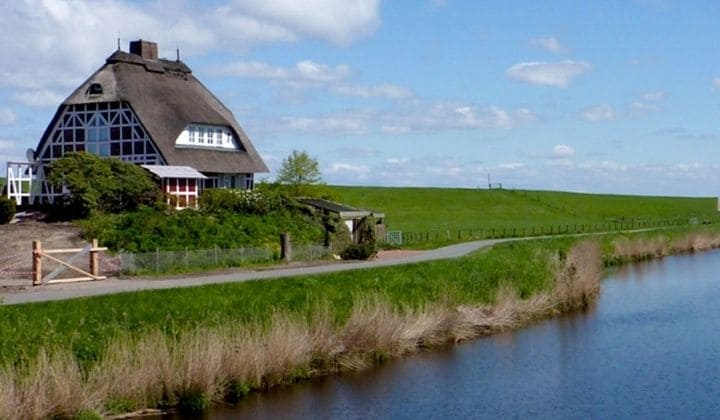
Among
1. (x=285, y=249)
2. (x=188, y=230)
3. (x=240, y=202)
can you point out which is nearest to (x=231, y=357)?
(x=285, y=249)

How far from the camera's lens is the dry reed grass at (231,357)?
18047 millimetres

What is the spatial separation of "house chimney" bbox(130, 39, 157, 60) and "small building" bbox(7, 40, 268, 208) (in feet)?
3.24

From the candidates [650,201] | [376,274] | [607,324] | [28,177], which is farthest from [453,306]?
[650,201]

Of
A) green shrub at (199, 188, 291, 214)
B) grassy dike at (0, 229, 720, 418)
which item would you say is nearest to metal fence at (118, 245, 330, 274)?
green shrub at (199, 188, 291, 214)

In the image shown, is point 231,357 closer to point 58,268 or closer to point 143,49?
point 58,268

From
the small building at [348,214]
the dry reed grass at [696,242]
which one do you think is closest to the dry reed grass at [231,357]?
the small building at [348,214]

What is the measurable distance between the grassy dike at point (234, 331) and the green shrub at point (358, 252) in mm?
7257

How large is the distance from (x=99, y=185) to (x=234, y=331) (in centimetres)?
2737

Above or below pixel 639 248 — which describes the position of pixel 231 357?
below

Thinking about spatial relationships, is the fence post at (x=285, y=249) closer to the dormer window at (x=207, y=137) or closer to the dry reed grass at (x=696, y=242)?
the dormer window at (x=207, y=137)

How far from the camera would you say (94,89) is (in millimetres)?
54906

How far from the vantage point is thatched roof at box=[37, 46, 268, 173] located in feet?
175

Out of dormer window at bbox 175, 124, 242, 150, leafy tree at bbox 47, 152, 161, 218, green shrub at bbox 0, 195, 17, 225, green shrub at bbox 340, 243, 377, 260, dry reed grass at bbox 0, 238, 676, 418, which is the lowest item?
dry reed grass at bbox 0, 238, 676, 418

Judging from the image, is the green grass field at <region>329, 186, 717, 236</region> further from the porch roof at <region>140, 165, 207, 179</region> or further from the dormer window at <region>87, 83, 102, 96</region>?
the dormer window at <region>87, 83, 102, 96</region>
